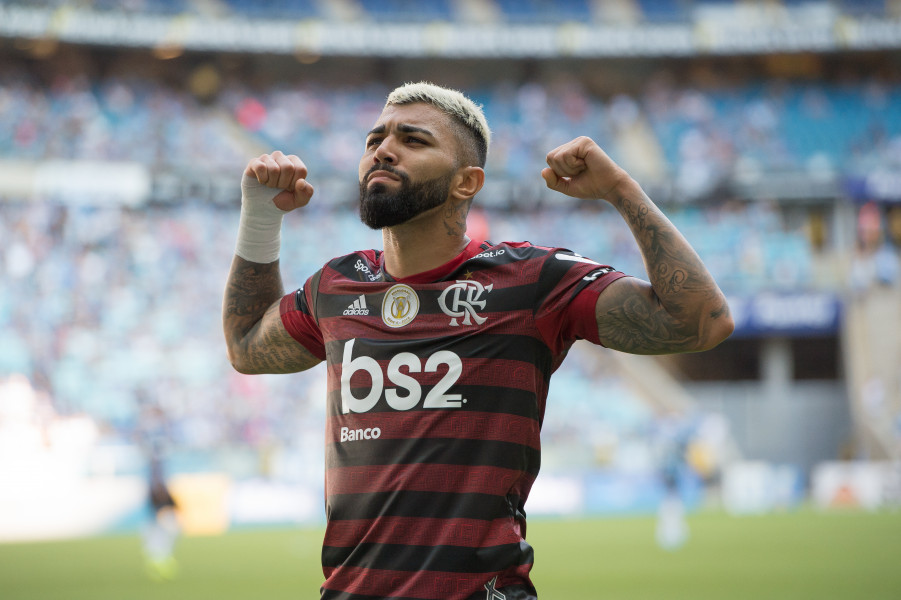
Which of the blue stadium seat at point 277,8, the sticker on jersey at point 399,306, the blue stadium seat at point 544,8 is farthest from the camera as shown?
the blue stadium seat at point 544,8

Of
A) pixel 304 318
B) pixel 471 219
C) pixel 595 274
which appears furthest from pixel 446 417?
pixel 471 219

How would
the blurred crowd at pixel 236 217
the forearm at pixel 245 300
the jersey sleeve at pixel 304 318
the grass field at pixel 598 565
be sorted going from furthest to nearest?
the blurred crowd at pixel 236 217 → the grass field at pixel 598 565 → the forearm at pixel 245 300 → the jersey sleeve at pixel 304 318

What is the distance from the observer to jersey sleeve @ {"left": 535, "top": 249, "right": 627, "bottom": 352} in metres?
2.77

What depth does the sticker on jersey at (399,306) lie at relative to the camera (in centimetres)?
286

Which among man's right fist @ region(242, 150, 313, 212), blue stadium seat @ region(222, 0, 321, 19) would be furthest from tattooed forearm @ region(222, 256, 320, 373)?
blue stadium seat @ region(222, 0, 321, 19)

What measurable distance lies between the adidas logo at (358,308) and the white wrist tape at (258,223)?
0.51 m

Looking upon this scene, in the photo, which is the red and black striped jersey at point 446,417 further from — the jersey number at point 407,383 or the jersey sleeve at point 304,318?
the jersey sleeve at point 304,318

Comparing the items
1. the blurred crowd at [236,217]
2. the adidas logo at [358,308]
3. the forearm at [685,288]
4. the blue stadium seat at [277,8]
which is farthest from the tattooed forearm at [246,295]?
the blue stadium seat at [277,8]

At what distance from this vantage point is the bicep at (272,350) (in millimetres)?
3268

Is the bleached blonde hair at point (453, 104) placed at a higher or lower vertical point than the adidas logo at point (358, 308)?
higher

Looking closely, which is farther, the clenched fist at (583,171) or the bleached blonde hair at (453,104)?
the bleached blonde hair at (453,104)

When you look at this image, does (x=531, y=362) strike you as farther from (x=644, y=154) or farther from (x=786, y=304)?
(x=644, y=154)

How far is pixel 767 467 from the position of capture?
25.0 m

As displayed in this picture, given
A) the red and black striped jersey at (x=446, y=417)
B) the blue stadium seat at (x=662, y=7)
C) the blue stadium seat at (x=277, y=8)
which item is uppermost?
the blue stadium seat at (x=662, y=7)
